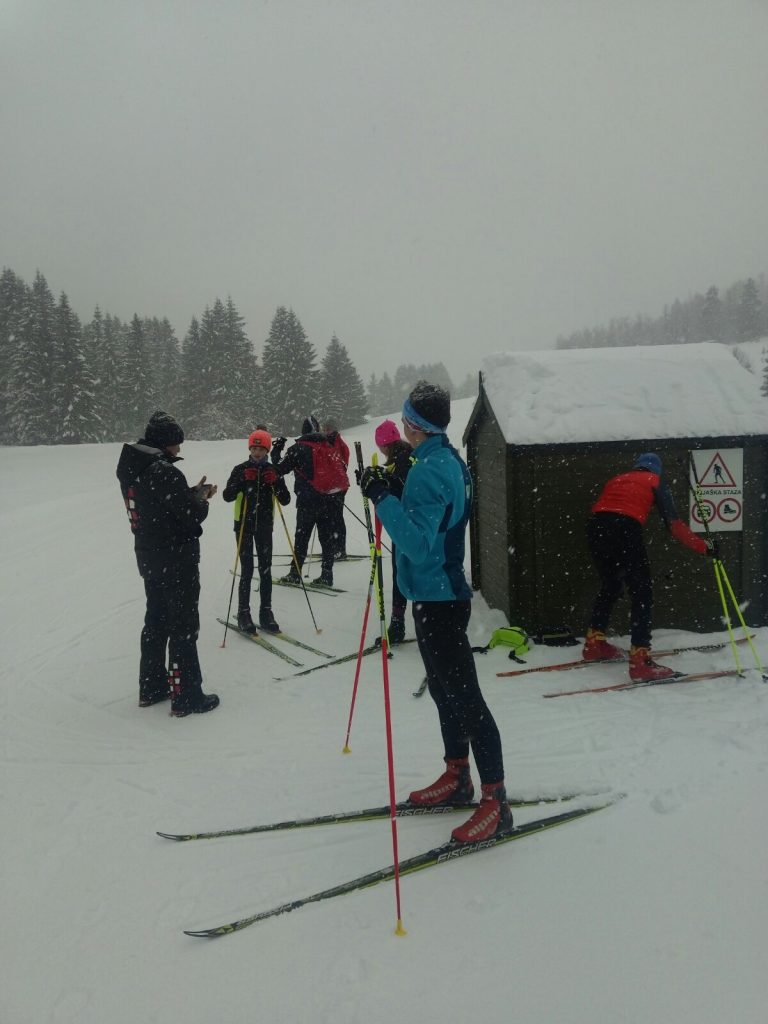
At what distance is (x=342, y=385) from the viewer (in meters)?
46.2

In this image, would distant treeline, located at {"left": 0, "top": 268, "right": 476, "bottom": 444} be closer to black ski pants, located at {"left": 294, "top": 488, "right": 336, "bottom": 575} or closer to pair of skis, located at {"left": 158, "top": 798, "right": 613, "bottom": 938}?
black ski pants, located at {"left": 294, "top": 488, "right": 336, "bottom": 575}

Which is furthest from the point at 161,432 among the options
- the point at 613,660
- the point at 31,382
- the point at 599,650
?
the point at 31,382

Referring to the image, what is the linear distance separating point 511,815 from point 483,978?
0.88m

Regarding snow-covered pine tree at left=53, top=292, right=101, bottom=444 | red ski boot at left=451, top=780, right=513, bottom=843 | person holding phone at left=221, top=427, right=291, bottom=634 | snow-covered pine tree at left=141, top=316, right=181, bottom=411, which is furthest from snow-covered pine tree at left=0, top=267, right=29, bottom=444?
red ski boot at left=451, top=780, right=513, bottom=843

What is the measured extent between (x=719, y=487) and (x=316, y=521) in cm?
509

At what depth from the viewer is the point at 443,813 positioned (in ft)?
10.9

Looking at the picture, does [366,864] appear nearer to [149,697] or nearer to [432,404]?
[432,404]

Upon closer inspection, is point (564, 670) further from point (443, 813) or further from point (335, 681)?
point (443, 813)

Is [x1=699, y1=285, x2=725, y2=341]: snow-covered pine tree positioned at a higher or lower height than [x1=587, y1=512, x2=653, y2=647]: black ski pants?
higher

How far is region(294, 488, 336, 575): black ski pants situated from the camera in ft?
28.4

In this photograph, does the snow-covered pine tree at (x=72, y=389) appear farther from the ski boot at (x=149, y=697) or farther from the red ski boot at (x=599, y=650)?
the red ski boot at (x=599, y=650)

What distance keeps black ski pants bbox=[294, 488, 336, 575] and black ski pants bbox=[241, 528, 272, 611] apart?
6.36 feet

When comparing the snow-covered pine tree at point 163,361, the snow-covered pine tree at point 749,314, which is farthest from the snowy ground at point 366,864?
the snow-covered pine tree at point 749,314

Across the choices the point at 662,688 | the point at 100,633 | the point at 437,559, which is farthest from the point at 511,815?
the point at 100,633
